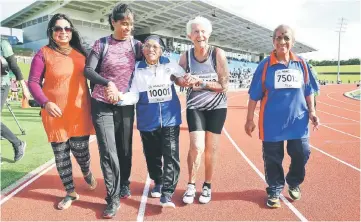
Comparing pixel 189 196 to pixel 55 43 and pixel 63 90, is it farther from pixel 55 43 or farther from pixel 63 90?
pixel 55 43

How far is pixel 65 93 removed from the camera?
10.7ft

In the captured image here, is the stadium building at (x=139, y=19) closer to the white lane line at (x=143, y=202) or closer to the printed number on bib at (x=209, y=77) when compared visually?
the white lane line at (x=143, y=202)

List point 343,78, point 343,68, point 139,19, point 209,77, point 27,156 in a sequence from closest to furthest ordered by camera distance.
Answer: point 209,77, point 27,156, point 139,19, point 343,78, point 343,68

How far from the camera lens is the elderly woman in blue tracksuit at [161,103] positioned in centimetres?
334

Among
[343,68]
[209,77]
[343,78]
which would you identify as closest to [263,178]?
[209,77]

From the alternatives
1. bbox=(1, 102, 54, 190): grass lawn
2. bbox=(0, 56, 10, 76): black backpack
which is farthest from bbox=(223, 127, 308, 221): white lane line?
bbox=(0, 56, 10, 76): black backpack

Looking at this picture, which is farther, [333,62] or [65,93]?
[333,62]

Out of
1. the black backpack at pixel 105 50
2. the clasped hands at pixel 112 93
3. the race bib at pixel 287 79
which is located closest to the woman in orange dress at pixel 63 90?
the black backpack at pixel 105 50

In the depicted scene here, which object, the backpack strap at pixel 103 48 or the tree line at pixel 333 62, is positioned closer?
the backpack strap at pixel 103 48

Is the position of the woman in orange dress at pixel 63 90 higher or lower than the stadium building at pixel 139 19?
lower

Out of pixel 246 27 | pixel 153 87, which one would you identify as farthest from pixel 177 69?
pixel 246 27

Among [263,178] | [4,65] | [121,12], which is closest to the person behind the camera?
[121,12]

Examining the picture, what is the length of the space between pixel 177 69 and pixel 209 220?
155 centimetres

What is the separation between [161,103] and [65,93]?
98 centimetres
